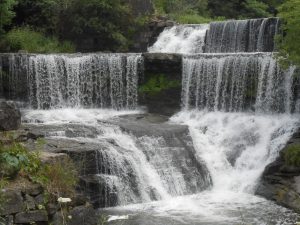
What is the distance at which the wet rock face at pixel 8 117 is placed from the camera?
1309 centimetres

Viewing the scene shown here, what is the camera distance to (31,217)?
9680 millimetres

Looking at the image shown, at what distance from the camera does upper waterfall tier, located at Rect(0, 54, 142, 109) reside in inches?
793

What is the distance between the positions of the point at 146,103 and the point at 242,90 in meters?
4.00

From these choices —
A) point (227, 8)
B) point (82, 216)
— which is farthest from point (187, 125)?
point (227, 8)

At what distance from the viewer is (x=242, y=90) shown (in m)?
19.3

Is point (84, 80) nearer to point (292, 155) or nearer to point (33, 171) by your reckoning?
point (292, 155)

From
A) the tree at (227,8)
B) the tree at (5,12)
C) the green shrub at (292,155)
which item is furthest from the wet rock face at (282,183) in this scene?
the tree at (227,8)

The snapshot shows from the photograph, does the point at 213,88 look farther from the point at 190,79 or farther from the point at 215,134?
the point at 215,134

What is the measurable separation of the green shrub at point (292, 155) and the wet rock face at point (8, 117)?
23.9 feet

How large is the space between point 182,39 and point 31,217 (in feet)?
55.4

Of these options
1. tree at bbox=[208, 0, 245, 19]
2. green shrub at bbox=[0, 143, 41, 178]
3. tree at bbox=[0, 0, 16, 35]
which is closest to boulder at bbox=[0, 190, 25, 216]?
green shrub at bbox=[0, 143, 41, 178]

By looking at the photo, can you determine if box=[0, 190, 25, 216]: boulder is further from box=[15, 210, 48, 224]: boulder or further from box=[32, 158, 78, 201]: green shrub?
box=[32, 158, 78, 201]: green shrub

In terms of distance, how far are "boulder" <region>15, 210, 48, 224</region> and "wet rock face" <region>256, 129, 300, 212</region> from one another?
6402mm

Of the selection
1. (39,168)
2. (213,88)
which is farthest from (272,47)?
(39,168)
